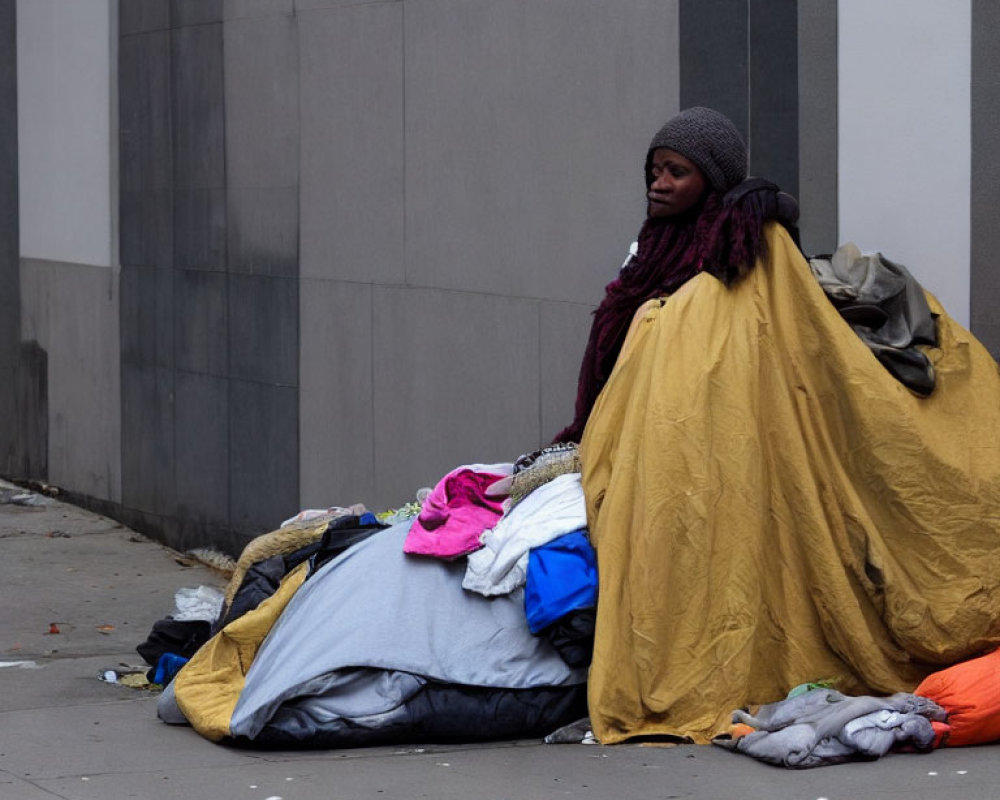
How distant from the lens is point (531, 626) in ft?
17.6

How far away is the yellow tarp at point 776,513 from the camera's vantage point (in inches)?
205

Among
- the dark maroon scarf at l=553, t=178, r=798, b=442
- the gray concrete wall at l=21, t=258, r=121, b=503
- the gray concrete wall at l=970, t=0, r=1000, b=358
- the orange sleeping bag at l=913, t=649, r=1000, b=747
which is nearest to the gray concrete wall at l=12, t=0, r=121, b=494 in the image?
the gray concrete wall at l=21, t=258, r=121, b=503

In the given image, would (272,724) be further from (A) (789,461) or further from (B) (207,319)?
(B) (207,319)

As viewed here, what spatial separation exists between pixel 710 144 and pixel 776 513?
1.18 meters

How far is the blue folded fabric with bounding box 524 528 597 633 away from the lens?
5309mm

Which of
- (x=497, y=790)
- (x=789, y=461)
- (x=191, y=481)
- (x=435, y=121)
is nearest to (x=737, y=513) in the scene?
(x=789, y=461)

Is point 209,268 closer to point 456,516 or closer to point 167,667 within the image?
point 167,667

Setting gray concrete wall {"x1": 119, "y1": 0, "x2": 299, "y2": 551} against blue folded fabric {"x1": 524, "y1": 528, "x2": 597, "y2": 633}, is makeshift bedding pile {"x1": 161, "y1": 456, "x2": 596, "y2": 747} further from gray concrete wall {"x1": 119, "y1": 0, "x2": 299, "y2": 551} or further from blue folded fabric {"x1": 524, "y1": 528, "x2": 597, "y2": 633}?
gray concrete wall {"x1": 119, "y1": 0, "x2": 299, "y2": 551}

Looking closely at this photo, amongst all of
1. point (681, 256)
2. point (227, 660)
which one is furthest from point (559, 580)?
point (227, 660)

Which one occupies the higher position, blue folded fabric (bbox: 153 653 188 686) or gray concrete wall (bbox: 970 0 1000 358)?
gray concrete wall (bbox: 970 0 1000 358)

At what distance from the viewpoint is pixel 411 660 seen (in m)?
5.30

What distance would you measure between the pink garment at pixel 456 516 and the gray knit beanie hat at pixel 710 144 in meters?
1.26

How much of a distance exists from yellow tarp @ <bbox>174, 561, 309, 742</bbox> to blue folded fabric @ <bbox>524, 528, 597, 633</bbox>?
954 mm

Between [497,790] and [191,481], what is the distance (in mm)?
5685
